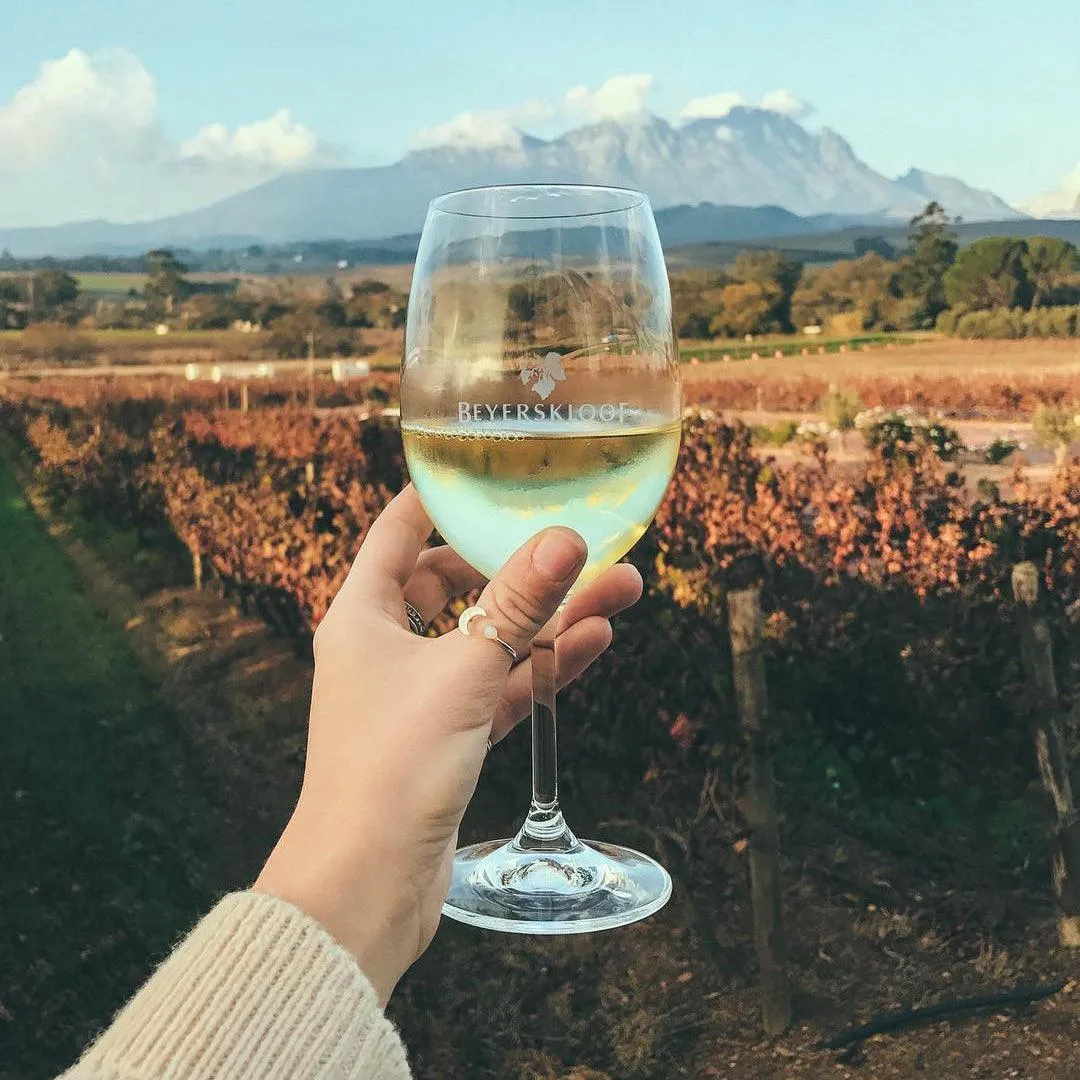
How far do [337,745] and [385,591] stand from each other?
0.19 meters

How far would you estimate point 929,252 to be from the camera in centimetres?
382

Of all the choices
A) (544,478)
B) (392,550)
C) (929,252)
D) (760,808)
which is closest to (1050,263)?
(929,252)

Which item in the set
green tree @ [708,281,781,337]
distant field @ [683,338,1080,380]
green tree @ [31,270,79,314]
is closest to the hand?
distant field @ [683,338,1080,380]

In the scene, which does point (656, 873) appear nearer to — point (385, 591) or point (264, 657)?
point (385, 591)

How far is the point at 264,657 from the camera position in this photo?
390 cm

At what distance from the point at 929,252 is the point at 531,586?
3135 millimetres

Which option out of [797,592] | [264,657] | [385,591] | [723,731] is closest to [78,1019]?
[264,657]

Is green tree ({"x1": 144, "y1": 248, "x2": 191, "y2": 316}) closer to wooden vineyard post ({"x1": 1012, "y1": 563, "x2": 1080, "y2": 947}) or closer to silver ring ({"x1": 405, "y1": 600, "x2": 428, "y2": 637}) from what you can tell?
wooden vineyard post ({"x1": 1012, "y1": 563, "x2": 1080, "y2": 947})

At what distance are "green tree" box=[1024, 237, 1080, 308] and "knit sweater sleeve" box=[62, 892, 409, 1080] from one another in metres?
3.34

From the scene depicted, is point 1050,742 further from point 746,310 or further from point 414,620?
point 414,620

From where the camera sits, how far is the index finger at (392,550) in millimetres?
1247

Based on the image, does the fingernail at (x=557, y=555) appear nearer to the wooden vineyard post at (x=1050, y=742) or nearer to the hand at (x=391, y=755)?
the hand at (x=391, y=755)

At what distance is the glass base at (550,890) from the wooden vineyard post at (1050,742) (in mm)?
1704

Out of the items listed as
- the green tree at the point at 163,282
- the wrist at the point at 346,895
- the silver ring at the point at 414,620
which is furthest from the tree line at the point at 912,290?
the wrist at the point at 346,895
